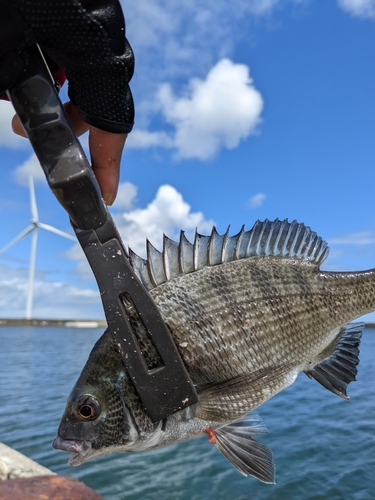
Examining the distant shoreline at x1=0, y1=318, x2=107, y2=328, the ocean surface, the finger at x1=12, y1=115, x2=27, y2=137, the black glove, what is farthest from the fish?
the distant shoreline at x1=0, y1=318, x2=107, y2=328

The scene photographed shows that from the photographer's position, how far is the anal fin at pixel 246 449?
2.32 metres

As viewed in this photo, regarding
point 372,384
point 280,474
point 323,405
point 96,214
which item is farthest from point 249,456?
point 372,384

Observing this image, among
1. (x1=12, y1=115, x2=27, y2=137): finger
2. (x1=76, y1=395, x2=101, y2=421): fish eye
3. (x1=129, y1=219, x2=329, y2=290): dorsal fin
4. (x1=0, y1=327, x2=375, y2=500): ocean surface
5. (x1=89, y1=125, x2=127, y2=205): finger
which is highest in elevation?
(x1=12, y1=115, x2=27, y2=137): finger

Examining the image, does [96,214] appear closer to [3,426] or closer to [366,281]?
[366,281]

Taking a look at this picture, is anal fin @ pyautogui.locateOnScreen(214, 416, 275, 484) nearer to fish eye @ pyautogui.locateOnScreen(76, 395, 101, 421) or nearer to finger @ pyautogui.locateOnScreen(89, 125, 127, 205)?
fish eye @ pyautogui.locateOnScreen(76, 395, 101, 421)

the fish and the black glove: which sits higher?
the black glove

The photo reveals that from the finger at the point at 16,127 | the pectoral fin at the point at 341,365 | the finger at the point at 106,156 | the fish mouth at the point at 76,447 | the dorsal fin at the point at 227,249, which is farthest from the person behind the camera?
the pectoral fin at the point at 341,365

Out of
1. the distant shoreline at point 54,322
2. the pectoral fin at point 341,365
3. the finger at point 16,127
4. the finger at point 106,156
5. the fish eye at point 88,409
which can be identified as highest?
the distant shoreline at point 54,322

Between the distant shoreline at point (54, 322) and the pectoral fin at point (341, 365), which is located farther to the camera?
the distant shoreline at point (54, 322)

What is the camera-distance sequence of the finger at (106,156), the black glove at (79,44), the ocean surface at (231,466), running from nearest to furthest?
the black glove at (79,44) → the finger at (106,156) → the ocean surface at (231,466)

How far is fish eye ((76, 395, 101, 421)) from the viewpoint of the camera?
2.12 meters

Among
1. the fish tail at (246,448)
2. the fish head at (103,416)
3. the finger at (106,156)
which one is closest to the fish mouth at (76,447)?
the fish head at (103,416)

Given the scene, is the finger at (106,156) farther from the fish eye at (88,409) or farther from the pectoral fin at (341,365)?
the pectoral fin at (341,365)

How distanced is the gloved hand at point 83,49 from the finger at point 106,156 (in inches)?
0.8
